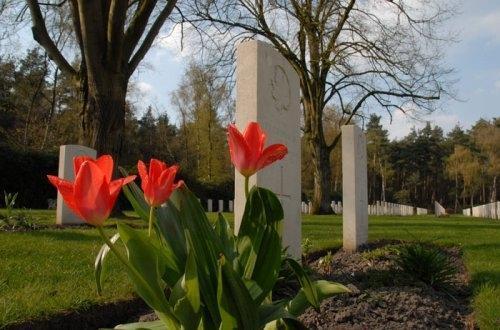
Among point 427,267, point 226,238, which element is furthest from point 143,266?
point 427,267

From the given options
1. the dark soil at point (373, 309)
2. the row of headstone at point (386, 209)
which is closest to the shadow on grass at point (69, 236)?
the dark soil at point (373, 309)

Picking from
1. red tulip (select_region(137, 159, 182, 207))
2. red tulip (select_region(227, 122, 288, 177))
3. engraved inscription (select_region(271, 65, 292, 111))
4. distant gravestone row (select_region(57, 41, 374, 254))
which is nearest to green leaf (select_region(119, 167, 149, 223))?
red tulip (select_region(137, 159, 182, 207))

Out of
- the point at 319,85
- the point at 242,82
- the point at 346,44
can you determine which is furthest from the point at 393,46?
the point at 242,82

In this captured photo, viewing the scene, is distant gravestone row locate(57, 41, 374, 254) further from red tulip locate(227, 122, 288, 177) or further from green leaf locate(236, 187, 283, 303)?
red tulip locate(227, 122, 288, 177)

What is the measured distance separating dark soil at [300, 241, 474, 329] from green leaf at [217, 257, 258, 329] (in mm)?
1633

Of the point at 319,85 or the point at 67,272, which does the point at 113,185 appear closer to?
the point at 67,272

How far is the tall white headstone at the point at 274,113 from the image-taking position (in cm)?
482

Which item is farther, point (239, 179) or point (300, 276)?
point (239, 179)

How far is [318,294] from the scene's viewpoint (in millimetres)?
2141

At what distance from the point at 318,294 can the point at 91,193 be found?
99cm

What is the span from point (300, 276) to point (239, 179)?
252 centimetres

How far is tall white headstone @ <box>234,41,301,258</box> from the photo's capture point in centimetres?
482

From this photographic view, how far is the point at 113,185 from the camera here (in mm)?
1661

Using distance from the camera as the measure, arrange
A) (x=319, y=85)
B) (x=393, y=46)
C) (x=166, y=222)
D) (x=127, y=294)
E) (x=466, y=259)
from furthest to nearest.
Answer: (x=319, y=85) → (x=393, y=46) → (x=466, y=259) → (x=127, y=294) → (x=166, y=222)
